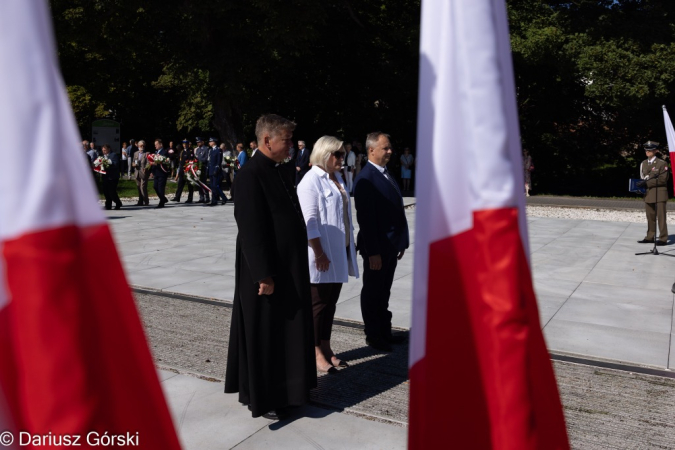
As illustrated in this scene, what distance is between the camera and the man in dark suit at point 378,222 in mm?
5508

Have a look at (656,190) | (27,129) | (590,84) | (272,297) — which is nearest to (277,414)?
(272,297)

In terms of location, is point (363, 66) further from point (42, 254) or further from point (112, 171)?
point (42, 254)

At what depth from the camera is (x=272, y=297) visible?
13.9ft

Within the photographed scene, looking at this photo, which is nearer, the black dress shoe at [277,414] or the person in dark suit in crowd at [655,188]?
the black dress shoe at [277,414]

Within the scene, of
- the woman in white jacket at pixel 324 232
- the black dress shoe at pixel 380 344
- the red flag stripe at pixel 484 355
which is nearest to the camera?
the red flag stripe at pixel 484 355

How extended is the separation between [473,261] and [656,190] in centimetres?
1229

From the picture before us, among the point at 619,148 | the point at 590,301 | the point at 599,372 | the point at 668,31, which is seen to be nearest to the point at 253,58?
the point at 668,31

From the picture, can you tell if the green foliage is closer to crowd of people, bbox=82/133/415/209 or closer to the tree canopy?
the tree canopy

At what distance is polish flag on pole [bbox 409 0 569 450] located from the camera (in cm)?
137

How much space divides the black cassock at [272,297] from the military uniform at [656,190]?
9930mm

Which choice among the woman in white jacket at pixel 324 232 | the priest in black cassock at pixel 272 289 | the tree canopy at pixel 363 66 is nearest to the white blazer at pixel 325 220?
the woman in white jacket at pixel 324 232

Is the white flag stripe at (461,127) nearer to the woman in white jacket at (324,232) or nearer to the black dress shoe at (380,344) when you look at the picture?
the woman in white jacket at (324,232)

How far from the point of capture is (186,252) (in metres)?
11.0

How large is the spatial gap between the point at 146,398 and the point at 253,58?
25.7m
